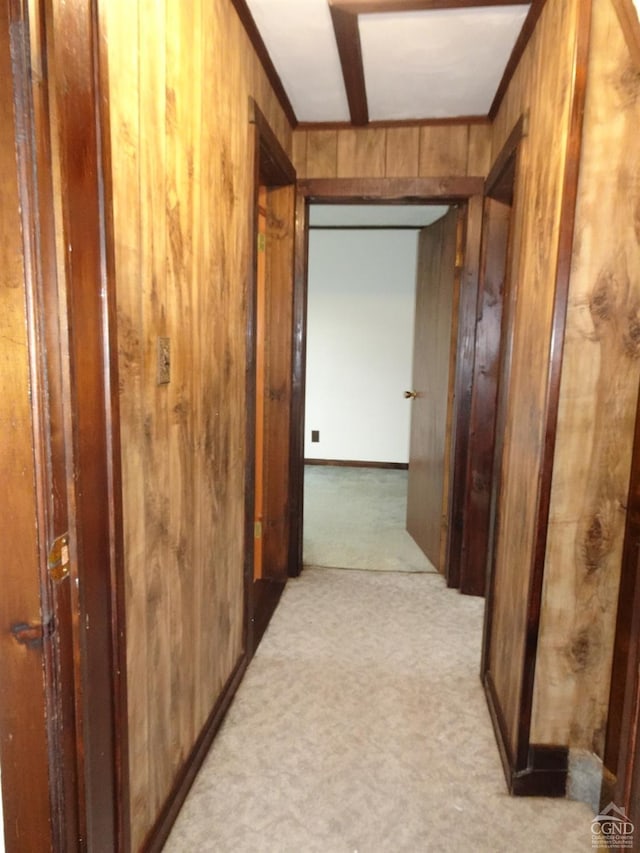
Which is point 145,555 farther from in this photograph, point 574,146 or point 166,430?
point 574,146

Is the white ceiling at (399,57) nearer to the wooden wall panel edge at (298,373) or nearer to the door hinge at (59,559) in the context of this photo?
the wooden wall panel edge at (298,373)

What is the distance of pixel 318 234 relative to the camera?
16.5ft

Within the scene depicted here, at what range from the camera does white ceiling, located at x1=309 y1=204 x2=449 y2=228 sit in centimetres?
396

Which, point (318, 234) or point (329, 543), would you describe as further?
point (318, 234)

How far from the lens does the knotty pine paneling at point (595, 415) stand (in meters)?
1.29

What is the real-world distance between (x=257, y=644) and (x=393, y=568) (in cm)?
107

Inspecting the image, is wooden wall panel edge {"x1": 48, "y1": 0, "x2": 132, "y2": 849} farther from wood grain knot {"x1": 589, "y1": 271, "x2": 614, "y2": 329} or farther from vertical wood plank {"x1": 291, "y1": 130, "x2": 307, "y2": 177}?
vertical wood plank {"x1": 291, "y1": 130, "x2": 307, "y2": 177}

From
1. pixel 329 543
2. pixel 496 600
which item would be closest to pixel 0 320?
pixel 496 600

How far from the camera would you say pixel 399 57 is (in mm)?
1960

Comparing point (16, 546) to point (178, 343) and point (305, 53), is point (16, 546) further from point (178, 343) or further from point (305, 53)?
point (305, 53)

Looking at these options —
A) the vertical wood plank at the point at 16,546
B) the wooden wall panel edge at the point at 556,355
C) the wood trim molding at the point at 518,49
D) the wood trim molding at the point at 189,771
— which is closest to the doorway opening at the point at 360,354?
the wood trim molding at the point at 518,49

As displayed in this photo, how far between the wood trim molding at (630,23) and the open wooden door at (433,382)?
145cm

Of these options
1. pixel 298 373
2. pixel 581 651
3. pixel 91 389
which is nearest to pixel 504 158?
pixel 298 373

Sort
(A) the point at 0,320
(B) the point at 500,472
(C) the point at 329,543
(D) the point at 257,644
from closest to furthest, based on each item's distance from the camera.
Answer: (A) the point at 0,320, (B) the point at 500,472, (D) the point at 257,644, (C) the point at 329,543
